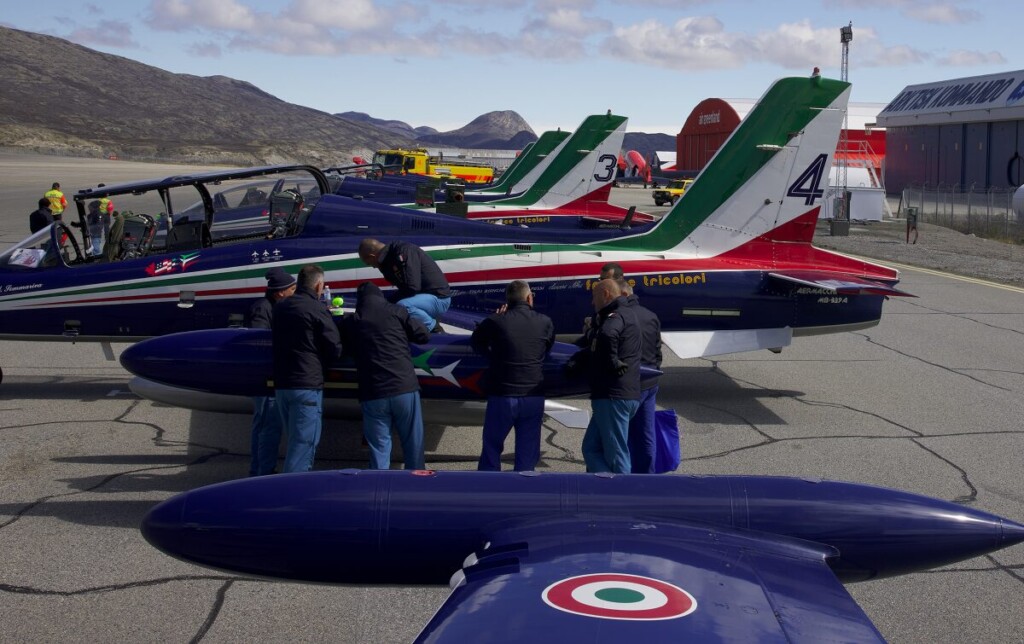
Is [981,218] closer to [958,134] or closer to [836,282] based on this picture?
[958,134]

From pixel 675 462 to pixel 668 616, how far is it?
4316mm

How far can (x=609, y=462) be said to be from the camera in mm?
7223

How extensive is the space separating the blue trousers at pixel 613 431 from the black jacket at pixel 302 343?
2001mm

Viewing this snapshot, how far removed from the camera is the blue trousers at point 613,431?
23.6ft

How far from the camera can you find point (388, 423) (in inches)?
288

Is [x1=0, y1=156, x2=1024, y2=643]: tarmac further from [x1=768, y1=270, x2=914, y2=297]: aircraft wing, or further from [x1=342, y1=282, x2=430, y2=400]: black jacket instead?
[x1=342, y1=282, x2=430, y2=400]: black jacket

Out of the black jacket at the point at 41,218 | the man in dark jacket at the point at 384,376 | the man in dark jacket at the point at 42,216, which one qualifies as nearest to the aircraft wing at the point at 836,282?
the man in dark jacket at the point at 384,376

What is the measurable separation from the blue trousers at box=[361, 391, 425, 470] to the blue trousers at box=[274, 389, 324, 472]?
375 millimetres

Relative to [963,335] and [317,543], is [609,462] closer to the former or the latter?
[317,543]

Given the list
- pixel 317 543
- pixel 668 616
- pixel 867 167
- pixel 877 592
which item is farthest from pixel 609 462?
pixel 867 167

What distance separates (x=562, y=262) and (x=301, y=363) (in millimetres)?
4740

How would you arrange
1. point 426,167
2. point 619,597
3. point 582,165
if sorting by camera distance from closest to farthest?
point 619,597
point 582,165
point 426,167

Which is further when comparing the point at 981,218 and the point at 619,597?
the point at 981,218

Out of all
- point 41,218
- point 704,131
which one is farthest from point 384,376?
point 704,131
